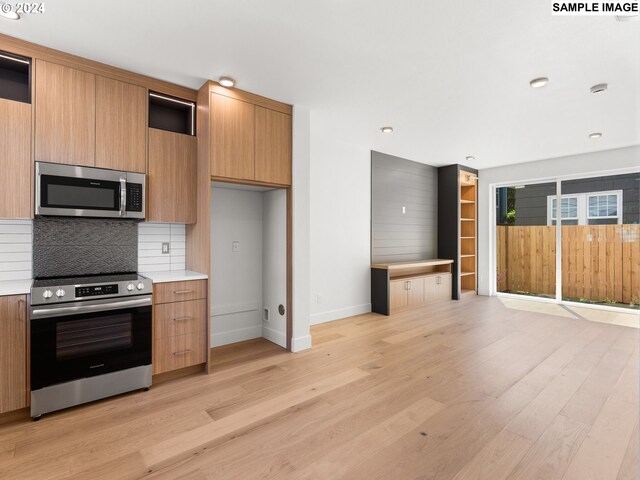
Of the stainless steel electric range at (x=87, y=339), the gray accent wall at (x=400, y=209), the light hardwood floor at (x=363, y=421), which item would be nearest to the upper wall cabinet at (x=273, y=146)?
the stainless steel electric range at (x=87, y=339)

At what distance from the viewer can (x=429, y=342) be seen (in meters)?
3.79

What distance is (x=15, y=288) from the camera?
2.22 m

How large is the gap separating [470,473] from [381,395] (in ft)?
2.92

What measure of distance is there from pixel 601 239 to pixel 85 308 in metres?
7.25

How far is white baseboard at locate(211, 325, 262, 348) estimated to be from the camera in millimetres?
3654

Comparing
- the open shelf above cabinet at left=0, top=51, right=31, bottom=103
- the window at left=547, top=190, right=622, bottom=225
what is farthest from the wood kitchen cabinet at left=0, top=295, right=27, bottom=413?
the window at left=547, top=190, right=622, bottom=225

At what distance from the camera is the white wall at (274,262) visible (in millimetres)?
3615

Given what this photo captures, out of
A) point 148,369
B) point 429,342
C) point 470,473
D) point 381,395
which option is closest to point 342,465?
point 470,473

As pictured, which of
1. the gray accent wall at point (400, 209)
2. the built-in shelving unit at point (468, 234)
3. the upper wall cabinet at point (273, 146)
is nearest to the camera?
the upper wall cabinet at point (273, 146)

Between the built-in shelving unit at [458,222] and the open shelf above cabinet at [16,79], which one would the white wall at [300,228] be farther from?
the built-in shelving unit at [458,222]

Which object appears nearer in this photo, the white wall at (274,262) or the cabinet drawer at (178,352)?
the cabinet drawer at (178,352)

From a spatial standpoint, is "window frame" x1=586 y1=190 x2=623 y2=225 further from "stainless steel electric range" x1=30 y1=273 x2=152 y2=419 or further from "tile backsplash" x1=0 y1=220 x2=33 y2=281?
"tile backsplash" x1=0 y1=220 x2=33 y2=281

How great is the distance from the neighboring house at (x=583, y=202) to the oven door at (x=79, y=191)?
674 centimetres

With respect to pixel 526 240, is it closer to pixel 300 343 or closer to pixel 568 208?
pixel 568 208
